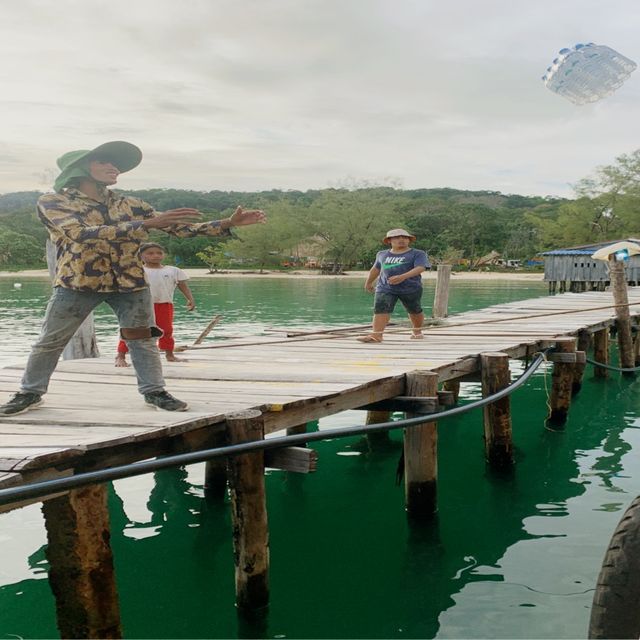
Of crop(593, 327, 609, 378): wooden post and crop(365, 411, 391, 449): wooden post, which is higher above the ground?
crop(593, 327, 609, 378): wooden post

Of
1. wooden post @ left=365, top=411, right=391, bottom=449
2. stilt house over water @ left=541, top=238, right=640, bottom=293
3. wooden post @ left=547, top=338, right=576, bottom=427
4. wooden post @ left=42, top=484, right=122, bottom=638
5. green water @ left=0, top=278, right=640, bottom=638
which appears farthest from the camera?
stilt house over water @ left=541, top=238, right=640, bottom=293

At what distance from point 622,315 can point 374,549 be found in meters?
10.9

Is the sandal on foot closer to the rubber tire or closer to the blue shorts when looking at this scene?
the blue shorts

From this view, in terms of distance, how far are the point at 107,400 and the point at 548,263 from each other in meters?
45.6

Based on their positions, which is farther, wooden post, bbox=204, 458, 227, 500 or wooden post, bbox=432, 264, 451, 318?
wooden post, bbox=432, 264, 451, 318

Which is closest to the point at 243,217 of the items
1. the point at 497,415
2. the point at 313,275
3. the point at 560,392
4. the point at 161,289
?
the point at 161,289

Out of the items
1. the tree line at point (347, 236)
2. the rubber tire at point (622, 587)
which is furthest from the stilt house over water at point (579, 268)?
the rubber tire at point (622, 587)

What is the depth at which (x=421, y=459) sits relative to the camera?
7359mm

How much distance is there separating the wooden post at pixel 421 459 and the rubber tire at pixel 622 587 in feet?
12.1

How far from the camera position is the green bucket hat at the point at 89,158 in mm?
5227

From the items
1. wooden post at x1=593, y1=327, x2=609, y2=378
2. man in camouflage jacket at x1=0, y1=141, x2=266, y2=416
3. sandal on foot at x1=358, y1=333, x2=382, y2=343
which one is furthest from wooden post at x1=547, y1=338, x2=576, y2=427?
man in camouflage jacket at x1=0, y1=141, x2=266, y2=416

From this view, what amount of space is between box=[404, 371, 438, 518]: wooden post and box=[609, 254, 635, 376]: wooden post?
8708 mm

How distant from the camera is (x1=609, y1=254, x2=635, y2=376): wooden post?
48.4 feet

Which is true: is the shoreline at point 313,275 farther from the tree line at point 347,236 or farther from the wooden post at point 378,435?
the wooden post at point 378,435
